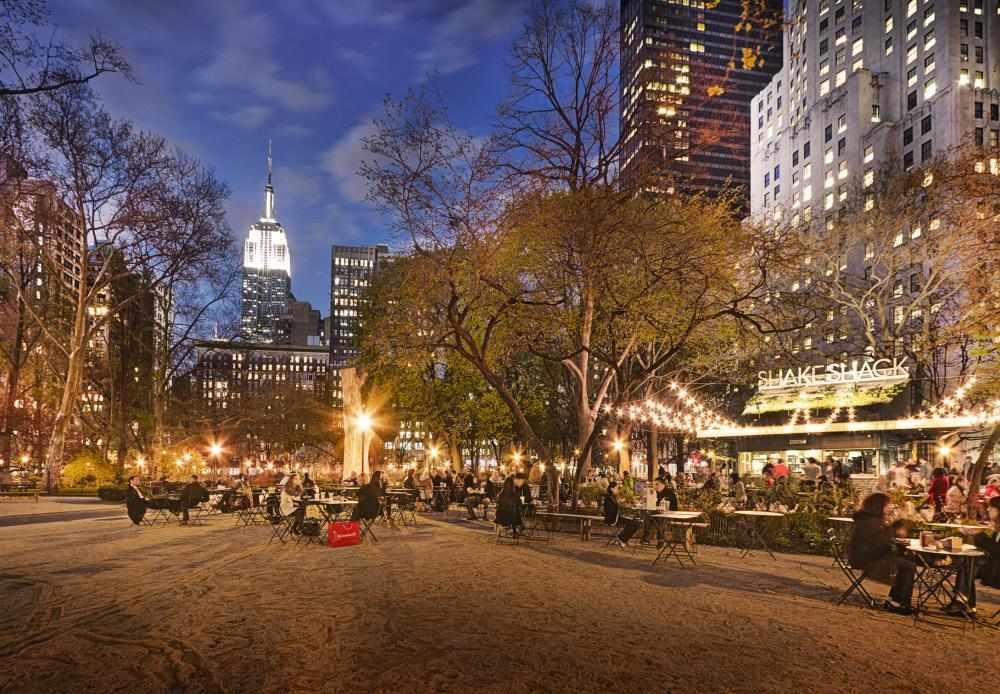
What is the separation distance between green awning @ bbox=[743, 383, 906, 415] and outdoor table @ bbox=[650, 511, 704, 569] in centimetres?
2050

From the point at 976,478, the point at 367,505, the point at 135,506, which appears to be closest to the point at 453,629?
the point at 367,505

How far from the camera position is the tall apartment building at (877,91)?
71.3 metres

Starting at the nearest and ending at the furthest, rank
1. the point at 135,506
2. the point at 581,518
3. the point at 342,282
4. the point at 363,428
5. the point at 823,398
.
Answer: the point at 581,518 < the point at 135,506 < the point at 363,428 < the point at 823,398 < the point at 342,282

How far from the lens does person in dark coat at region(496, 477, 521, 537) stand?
1512 cm

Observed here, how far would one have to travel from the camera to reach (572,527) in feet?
58.5

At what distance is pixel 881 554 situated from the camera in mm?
8453

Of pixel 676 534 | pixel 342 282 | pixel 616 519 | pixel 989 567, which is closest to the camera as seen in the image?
pixel 989 567

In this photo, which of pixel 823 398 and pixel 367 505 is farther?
pixel 823 398

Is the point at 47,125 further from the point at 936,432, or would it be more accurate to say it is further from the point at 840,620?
the point at 936,432

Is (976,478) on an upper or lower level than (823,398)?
lower

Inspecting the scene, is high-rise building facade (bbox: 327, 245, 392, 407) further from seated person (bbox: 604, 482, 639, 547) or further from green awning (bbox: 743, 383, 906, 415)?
seated person (bbox: 604, 482, 639, 547)

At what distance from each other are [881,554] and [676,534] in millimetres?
7035

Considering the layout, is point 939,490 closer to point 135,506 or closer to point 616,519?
point 616,519

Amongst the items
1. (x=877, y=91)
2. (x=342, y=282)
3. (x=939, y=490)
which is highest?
(x=877, y=91)
